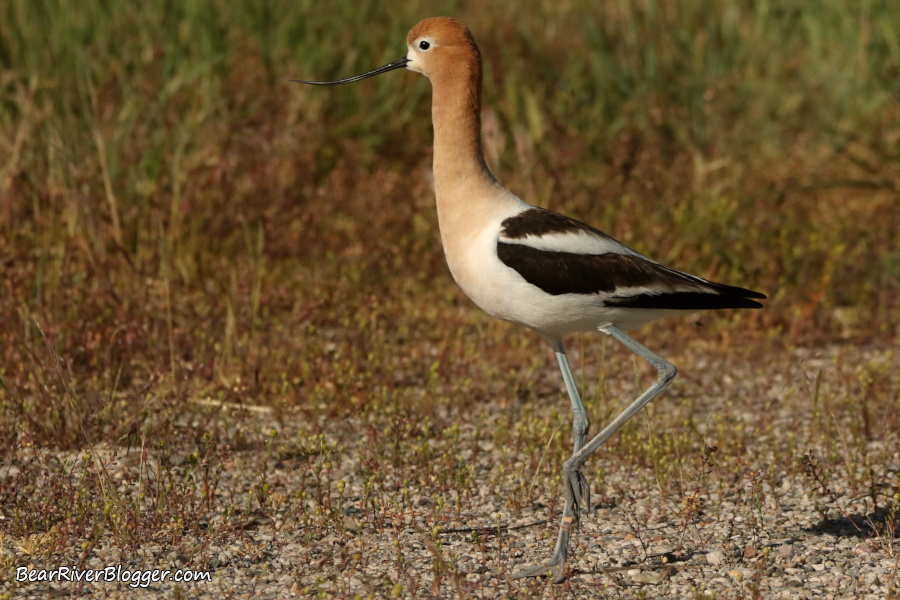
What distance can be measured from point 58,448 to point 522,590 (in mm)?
2169

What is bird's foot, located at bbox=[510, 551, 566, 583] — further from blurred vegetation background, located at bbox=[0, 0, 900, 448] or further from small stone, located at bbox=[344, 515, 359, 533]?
blurred vegetation background, located at bbox=[0, 0, 900, 448]

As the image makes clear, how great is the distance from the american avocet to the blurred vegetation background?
1303 millimetres

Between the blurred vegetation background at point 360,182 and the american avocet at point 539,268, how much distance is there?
130cm

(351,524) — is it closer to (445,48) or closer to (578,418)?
(578,418)

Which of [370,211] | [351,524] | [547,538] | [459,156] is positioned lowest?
[351,524]

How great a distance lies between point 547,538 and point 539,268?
1001 mm

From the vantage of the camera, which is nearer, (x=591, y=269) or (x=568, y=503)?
(x=568, y=503)

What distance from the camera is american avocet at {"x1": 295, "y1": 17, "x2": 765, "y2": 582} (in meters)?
3.79

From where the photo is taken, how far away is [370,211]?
712cm

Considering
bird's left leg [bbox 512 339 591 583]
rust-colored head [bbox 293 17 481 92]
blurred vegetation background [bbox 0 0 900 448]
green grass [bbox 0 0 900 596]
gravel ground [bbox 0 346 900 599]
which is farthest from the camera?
blurred vegetation background [bbox 0 0 900 448]

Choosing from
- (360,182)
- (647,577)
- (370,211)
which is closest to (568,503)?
(647,577)

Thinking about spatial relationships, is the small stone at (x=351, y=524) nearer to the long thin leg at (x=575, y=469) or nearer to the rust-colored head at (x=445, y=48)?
the long thin leg at (x=575, y=469)

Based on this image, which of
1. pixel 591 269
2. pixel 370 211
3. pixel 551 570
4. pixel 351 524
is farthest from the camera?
pixel 370 211

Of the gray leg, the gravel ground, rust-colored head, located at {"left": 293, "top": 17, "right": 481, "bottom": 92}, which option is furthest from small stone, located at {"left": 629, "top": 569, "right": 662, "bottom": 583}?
rust-colored head, located at {"left": 293, "top": 17, "right": 481, "bottom": 92}
